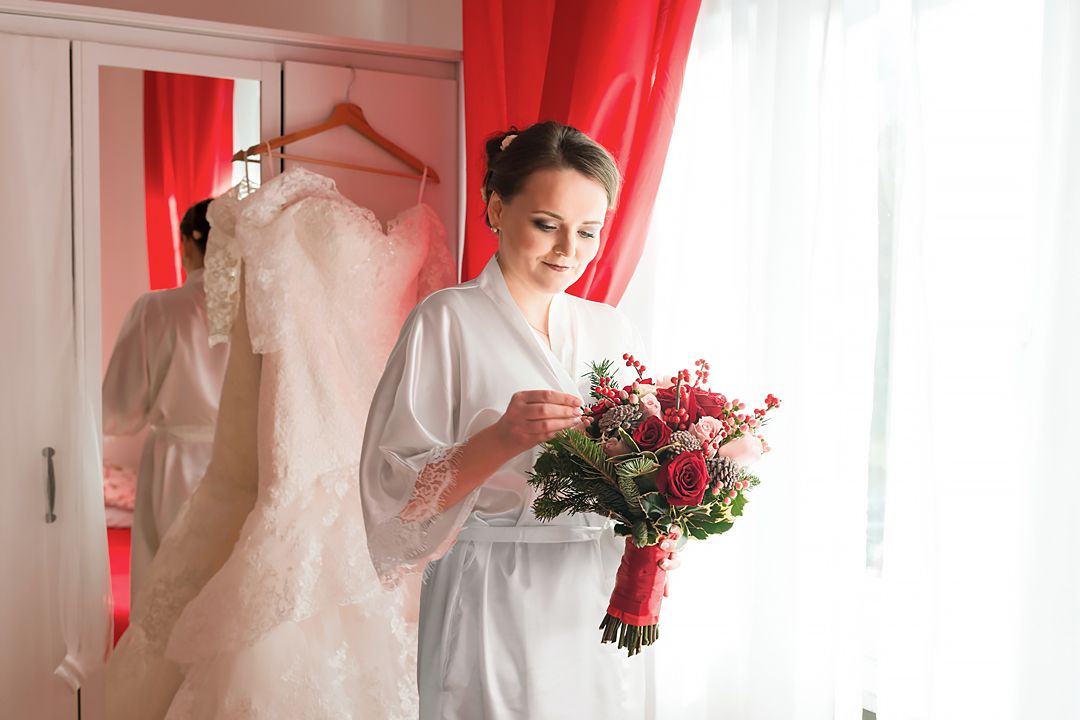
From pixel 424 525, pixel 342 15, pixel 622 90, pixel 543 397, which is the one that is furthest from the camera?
pixel 342 15

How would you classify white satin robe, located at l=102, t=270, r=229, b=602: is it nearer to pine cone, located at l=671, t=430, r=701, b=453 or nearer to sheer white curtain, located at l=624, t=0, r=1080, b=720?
sheer white curtain, located at l=624, t=0, r=1080, b=720

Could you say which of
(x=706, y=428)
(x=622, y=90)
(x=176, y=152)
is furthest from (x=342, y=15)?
(x=706, y=428)

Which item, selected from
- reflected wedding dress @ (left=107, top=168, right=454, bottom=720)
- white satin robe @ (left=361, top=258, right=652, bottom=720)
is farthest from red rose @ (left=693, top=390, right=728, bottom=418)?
reflected wedding dress @ (left=107, top=168, right=454, bottom=720)

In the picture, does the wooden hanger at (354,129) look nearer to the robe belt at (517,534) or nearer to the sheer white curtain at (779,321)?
the sheer white curtain at (779,321)

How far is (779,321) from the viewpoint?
1.92 metres

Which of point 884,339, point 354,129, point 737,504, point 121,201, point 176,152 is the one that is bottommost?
point 737,504

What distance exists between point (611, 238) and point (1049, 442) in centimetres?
110

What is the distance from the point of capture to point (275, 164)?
284cm

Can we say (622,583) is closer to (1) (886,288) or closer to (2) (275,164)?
(1) (886,288)

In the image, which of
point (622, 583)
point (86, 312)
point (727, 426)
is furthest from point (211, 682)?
point (727, 426)

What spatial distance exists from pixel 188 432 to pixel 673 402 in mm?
1873

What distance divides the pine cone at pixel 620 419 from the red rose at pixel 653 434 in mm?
21

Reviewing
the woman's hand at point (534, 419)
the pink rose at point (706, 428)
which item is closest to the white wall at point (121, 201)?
the woman's hand at point (534, 419)

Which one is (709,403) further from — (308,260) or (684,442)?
(308,260)
